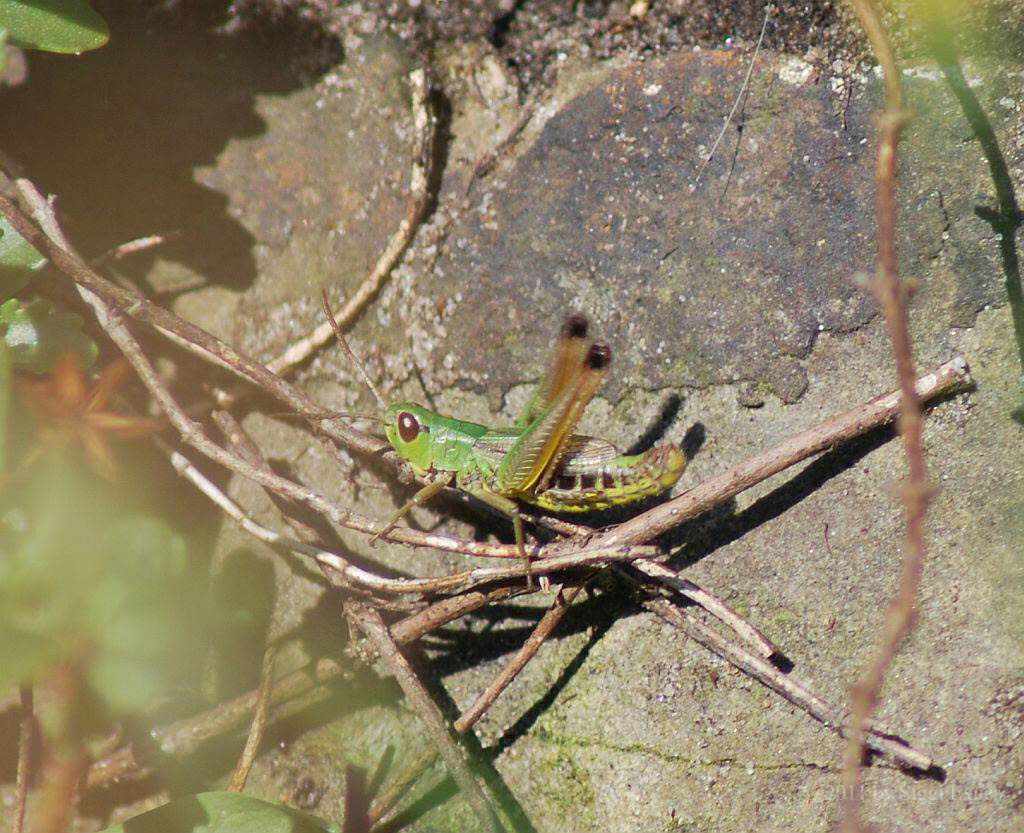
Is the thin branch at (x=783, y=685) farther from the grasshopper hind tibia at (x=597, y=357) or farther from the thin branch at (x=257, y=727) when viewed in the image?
the thin branch at (x=257, y=727)

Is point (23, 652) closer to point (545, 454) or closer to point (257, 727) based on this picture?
point (257, 727)

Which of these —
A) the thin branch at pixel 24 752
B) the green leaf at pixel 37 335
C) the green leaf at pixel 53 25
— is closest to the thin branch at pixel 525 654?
the thin branch at pixel 24 752

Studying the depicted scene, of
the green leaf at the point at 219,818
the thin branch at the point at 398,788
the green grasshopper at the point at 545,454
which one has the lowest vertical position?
the green leaf at the point at 219,818

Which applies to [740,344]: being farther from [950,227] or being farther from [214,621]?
[214,621]

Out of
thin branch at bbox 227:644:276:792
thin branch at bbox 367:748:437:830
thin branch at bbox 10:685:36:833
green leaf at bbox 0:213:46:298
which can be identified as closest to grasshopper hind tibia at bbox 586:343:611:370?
thin branch at bbox 367:748:437:830

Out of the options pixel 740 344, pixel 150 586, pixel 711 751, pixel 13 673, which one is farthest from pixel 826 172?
pixel 13 673
